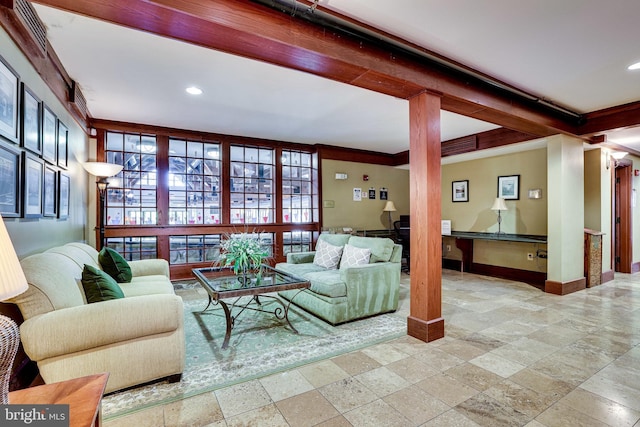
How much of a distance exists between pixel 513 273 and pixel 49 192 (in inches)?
257

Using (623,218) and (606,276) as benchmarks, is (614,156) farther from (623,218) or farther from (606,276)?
(606,276)

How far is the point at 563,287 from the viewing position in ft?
13.9

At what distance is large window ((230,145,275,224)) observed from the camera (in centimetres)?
554

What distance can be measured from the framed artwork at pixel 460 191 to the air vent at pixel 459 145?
39.4 inches

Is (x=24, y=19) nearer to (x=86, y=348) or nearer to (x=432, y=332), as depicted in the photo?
(x=86, y=348)

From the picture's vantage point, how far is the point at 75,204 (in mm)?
3680

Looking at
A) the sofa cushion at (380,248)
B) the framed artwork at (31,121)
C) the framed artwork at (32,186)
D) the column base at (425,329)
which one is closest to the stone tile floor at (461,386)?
the column base at (425,329)

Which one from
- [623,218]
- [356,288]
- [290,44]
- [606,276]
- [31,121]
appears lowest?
[606,276]

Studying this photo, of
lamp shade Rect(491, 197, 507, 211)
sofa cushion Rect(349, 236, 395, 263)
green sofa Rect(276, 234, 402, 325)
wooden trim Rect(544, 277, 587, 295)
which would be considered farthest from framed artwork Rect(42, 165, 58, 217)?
lamp shade Rect(491, 197, 507, 211)

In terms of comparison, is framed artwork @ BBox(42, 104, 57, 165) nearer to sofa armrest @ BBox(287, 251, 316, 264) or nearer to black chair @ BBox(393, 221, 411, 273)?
sofa armrest @ BBox(287, 251, 316, 264)

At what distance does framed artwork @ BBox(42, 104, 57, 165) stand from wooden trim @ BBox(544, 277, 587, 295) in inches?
236

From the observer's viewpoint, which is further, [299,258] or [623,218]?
[623,218]

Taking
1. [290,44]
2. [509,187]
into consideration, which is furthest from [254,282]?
[509,187]

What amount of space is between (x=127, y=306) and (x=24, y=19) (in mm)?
1931
